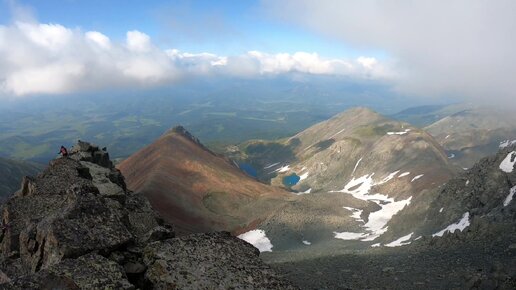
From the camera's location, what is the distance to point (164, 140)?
141 m

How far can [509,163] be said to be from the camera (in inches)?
2489

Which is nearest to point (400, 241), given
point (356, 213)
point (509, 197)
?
point (509, 197)

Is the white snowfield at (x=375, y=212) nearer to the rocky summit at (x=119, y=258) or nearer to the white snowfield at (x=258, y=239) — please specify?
the white snowfield at (x=258, y=239)

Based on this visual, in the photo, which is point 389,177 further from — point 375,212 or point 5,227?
point 5,227

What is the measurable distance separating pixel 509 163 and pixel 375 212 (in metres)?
38.7

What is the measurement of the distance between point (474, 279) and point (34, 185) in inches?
1335

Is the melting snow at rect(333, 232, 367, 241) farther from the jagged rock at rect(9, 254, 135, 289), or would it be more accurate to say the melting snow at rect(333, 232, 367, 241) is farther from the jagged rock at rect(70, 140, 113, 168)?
the jagged rock at rect(9, 254, 135, 289)

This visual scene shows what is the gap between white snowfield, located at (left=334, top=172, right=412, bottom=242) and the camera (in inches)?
3145

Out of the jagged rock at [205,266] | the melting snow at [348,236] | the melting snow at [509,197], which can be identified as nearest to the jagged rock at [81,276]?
the jagged rock at [205,266]

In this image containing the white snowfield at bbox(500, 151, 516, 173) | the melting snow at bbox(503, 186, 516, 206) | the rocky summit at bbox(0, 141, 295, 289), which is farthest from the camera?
the white snowfield at bbox(500, 151, 516, 173)

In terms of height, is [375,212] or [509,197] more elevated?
[509,197]

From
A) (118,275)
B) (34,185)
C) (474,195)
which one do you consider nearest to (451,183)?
(474,195)

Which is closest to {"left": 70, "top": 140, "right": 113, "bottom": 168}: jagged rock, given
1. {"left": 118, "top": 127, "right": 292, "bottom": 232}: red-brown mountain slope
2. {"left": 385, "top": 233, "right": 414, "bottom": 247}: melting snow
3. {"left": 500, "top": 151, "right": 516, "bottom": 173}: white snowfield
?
{"left": 118, "top": 127, "right": 292, "bottom": 232}: red-brown mountain slope

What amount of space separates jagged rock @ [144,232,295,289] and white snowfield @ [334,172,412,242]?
64.1 metres
